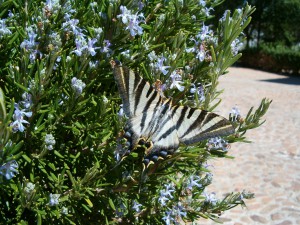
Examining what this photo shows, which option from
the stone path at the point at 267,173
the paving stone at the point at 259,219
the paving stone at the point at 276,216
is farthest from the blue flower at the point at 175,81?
the paving stone at the point at 276,216

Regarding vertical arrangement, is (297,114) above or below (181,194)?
below

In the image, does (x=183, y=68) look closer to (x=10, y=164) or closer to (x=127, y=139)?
(x=127, y=139)

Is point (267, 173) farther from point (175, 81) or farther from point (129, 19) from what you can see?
point (129, 19)

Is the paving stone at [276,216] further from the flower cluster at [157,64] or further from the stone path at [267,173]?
the flower cluster at [157,64]

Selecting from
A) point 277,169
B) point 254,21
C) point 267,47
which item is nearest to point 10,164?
point 277,169

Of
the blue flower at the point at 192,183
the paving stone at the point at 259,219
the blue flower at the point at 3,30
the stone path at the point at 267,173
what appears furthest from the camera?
the stone path at the point at 267,173

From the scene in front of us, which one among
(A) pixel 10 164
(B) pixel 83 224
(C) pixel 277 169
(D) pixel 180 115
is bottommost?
(C) pixel 277 169
